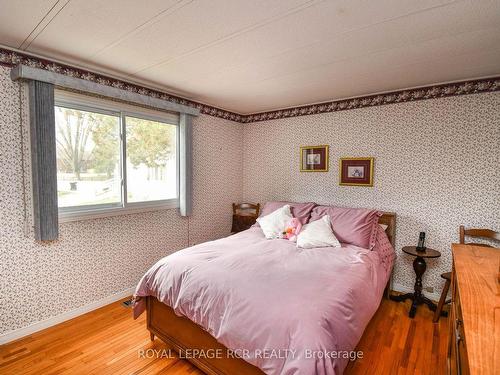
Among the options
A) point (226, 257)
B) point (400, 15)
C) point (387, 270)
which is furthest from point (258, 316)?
point (400, 15)

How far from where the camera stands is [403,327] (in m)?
2.37

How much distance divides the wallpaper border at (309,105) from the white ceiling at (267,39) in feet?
0.31

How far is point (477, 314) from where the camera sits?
0.92m

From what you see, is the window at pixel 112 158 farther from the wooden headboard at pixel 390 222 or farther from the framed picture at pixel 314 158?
the wooden headboard at pixel 390 222

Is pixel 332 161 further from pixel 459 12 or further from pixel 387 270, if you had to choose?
pixel 459 12

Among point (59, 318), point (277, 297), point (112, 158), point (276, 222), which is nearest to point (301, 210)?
point (276, 222)

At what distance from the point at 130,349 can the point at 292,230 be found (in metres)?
1.84

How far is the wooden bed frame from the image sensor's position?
61.5 inches

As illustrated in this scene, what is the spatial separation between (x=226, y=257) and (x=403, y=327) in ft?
Result: 5.86

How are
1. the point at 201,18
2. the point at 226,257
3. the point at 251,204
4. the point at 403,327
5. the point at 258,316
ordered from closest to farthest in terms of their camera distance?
the point at 258,316 → the point at 201,18 → the point at 226,257 → the point at 403,327 → the point at 251,204

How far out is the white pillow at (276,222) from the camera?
9.52 feet

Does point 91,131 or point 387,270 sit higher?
point 91,131

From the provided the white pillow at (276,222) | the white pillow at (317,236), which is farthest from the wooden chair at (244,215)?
the white pillow at (317,236)

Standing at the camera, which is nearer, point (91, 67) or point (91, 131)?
point (91, 67)
